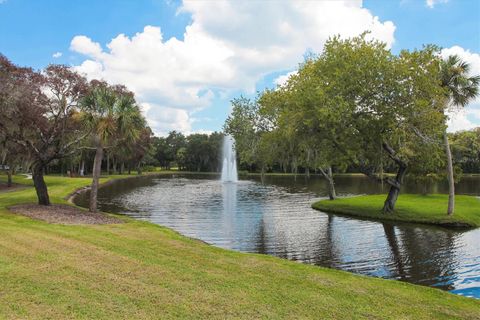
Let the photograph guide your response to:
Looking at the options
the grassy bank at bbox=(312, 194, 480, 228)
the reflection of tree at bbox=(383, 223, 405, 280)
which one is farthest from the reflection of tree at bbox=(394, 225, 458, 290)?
the grassy bank at bbox=(312, 194, 480, 228)

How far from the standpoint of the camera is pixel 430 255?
56.1 ft

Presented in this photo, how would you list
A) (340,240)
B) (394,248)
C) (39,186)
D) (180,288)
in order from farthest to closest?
(39,186) < (340,240) < (394,248) < (180,288)

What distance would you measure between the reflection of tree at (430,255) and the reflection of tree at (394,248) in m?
0.22

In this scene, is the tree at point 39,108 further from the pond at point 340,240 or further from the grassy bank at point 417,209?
the grassy bank at point 417,209

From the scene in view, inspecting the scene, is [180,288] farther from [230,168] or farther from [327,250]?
[230,168]

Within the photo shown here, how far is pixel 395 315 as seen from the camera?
27.8ft

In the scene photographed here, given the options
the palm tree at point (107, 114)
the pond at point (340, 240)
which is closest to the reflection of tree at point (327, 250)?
the pond at point (340, 240)

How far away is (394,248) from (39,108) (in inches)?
895

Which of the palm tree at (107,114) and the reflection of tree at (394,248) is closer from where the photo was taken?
the reflection of tree at (394,248)

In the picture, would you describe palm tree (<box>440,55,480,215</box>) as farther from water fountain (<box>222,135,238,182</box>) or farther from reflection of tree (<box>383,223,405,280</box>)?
water fountain (<box>222,135,238,182</box>)

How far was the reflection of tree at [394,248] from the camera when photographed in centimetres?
1467

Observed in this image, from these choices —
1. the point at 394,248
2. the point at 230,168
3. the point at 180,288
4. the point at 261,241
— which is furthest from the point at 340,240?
the point at 230,168

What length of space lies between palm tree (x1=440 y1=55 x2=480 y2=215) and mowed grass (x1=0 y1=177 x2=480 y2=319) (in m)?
18.3

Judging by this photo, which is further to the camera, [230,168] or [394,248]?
[230,168]
